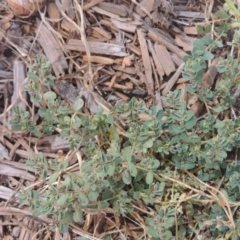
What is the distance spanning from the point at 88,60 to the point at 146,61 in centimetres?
16

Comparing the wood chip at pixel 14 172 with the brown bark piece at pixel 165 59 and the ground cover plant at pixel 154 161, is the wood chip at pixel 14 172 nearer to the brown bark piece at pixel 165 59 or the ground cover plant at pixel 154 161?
the ground cover plant at pixel 154 161

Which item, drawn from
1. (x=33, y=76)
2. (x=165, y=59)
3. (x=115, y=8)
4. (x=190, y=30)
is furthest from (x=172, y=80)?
(x=33, y=76)

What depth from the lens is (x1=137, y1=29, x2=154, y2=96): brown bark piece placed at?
1262mm

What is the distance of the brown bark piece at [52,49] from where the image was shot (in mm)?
1292

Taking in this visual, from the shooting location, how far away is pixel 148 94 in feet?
4.14

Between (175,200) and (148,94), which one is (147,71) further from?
(175,200)

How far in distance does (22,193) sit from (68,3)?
57cm

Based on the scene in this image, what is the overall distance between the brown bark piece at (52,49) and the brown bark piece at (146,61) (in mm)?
219

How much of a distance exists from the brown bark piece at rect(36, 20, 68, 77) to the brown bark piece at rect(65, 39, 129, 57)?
3 centimetres

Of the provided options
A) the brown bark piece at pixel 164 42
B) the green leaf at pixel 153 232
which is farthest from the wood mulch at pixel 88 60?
the green leaf at pixel 153 232

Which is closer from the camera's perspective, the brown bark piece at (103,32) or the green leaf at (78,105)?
the green leaf at (78,105)

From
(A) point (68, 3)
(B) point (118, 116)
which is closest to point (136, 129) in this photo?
(B) point (118, 116)

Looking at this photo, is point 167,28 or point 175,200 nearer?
point 175,200

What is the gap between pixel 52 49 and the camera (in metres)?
1.31
